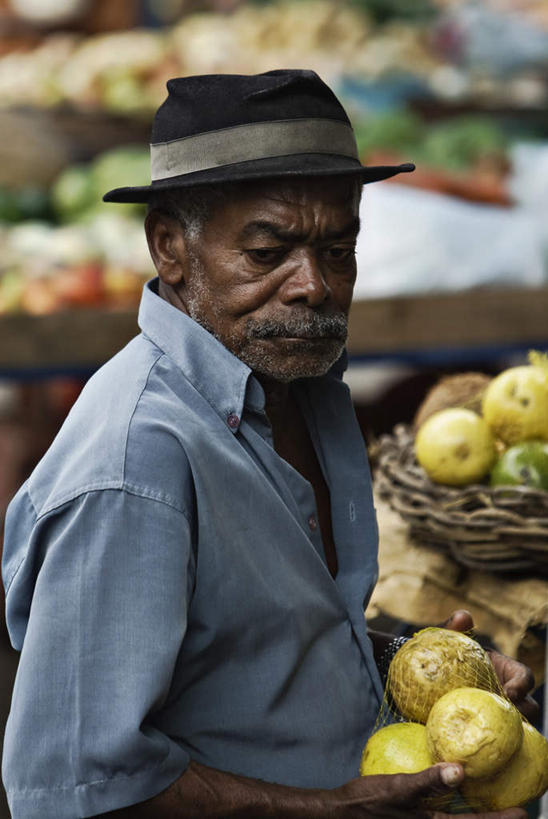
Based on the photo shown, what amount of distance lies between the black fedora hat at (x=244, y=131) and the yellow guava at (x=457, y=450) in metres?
0.99

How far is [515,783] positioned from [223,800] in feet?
1.43

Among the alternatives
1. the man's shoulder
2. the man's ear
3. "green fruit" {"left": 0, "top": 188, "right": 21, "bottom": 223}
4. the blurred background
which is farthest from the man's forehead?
"green fruit" {"left": 0, "top": 188, "right": 21, "bottom": 223}

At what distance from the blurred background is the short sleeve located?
196 centimetres

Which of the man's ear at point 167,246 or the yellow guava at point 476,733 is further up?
Answer: the man's ear at point 167,246

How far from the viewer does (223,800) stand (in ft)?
4.94

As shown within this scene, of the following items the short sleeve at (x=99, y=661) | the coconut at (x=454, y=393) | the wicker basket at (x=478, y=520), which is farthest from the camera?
the coconut at (x=454, y=393)

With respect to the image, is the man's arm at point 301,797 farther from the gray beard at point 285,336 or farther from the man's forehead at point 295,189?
Answer: the man's forehead at point 295,189

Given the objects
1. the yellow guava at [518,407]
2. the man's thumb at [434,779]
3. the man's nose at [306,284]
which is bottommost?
the man's thumb at [434,779]

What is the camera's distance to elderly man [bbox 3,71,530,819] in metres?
1.43

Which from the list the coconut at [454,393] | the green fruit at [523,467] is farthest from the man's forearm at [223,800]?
the coconut at [454,393]

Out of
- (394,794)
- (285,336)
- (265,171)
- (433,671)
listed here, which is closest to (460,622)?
(433,671)

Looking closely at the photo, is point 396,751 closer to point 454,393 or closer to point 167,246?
point 167,246

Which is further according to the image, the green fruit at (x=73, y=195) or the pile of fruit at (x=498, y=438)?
the green fruit at (x=73, y=195)

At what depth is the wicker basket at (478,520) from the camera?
7.81ft
